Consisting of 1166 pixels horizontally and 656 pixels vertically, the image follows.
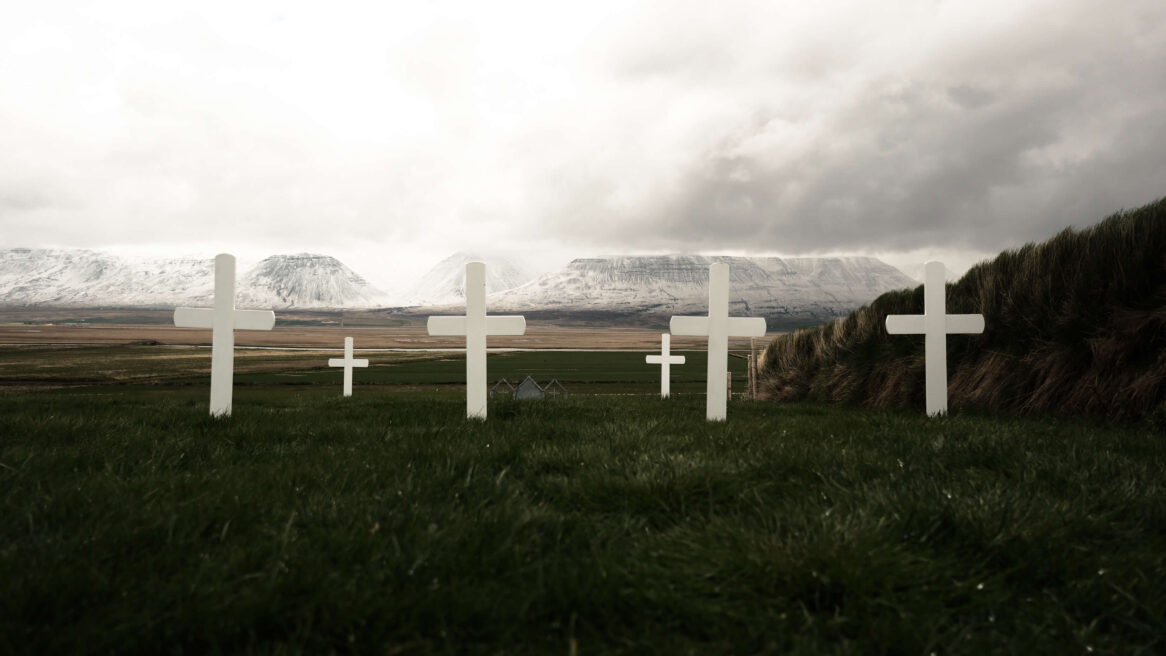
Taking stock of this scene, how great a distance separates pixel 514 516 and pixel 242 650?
1.26 m

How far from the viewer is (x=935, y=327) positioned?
7.20 meters

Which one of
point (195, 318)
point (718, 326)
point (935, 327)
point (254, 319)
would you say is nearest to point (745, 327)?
point (718, 326)

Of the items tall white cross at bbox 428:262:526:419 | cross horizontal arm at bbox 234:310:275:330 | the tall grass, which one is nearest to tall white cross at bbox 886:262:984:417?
the tall grass

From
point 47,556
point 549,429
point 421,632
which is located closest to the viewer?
point 421,632

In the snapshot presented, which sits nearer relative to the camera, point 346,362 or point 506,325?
point 506,325

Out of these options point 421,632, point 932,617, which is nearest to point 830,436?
point 932,617

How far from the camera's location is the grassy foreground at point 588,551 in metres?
1.99

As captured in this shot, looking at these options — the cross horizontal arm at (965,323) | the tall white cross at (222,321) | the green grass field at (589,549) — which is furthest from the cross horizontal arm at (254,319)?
the cross horizontal arm at (965,323)

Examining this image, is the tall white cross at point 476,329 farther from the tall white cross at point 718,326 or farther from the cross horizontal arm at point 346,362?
the cross horizontal arm at point 346,362

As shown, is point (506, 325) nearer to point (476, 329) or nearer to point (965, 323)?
point (476, 329)

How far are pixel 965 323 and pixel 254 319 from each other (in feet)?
30.2

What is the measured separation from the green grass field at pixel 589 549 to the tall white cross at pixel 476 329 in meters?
2.16

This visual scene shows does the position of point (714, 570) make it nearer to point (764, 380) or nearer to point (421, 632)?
point (421, 632)

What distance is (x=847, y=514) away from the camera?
2930 millimetres
